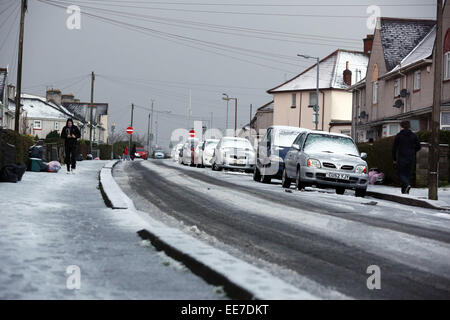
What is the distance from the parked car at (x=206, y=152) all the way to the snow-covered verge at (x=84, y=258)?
25.7 m

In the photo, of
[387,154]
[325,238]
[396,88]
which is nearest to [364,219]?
[325,238]

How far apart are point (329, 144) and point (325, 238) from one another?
10978 mm

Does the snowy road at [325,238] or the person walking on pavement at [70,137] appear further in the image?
the person walking on pavement at [70,137]

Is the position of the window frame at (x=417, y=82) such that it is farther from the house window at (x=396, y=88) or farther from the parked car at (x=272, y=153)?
the parked car at (x=272, y=153)

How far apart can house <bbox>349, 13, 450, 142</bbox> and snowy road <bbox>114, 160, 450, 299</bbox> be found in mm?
21183

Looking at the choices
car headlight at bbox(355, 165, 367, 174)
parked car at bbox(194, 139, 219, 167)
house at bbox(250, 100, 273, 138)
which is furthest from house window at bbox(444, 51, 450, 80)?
house at bbox(250, 100, 273, 138)

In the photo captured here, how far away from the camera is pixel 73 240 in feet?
21.9

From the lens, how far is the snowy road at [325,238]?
508 centimetres

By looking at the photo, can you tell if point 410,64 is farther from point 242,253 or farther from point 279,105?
point 279,105

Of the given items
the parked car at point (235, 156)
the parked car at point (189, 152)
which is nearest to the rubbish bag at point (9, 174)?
the parked car at point (235, 156)

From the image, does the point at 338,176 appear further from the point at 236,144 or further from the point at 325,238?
the point at 236,144

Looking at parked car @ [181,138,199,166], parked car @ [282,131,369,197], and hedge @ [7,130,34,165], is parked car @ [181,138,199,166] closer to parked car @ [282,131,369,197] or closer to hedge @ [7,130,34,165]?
hedge @ [7,130,34,165]
